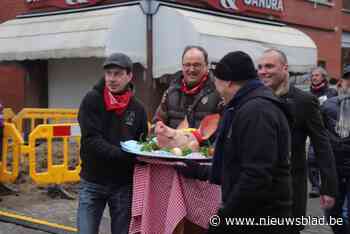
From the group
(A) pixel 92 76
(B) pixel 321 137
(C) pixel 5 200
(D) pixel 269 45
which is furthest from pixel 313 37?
(B) pixel 321 137

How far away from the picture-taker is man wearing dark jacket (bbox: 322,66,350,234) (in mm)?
4555

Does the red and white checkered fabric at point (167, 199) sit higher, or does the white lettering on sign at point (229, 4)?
the white lettering on sign at point (229, 4)

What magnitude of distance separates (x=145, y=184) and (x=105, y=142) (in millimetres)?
398

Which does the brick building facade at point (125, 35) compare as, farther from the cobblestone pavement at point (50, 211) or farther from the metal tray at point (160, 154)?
the metal tray at point (160, 154)

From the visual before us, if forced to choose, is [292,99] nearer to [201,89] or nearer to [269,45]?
[201,89]

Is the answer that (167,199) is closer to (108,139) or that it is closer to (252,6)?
Result: (108,139)

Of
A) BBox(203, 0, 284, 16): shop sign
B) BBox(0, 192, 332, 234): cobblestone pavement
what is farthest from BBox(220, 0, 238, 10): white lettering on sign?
BBox(0, 192, 332, 234): cobblestone pavement

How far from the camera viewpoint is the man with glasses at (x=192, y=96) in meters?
3.91

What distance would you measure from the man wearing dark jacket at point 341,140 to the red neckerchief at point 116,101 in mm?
1794

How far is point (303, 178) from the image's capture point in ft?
12.7

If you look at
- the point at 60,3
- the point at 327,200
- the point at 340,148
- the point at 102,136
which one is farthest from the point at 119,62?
the point at 60,3

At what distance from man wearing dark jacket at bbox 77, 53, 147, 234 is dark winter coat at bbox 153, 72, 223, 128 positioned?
226 millimetres

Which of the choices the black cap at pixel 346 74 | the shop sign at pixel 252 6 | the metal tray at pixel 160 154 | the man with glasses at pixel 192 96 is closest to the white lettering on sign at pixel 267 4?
the shop sign at pixel 252 6

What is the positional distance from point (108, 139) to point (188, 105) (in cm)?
61
